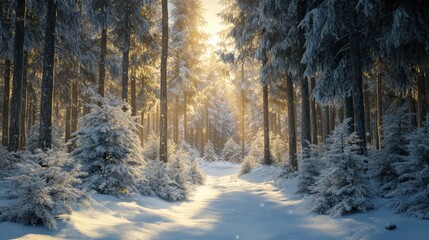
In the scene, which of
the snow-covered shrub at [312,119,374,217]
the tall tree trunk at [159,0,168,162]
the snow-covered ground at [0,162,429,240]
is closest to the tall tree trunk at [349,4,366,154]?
the snow-covered shrub at [312,119,374,217]

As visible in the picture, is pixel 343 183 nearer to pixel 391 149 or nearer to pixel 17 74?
pixel 391 149

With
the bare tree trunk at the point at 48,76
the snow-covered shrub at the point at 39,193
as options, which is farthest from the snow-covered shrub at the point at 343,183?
the bare tree trunk at the point at 48,76

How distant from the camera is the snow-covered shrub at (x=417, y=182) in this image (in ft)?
21.4

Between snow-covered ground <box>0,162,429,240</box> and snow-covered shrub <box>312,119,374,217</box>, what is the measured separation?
30 cm

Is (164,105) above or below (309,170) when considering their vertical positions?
above

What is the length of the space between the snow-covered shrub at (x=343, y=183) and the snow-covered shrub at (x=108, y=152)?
17.8ft

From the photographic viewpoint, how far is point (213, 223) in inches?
327

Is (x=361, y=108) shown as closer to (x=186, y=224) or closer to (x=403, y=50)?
(x=403, y=50)

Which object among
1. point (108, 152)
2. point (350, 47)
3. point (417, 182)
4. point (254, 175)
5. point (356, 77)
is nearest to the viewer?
point (417, 182)

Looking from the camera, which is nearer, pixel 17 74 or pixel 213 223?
pixel 213 223

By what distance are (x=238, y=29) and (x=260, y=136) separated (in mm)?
11185

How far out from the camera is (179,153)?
1398cm

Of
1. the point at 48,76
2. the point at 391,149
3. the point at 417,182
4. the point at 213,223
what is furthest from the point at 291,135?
the point at 48,76

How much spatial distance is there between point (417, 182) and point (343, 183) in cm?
164
